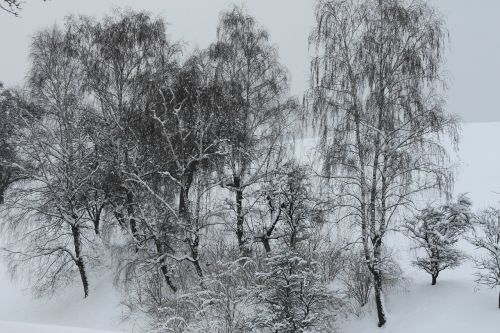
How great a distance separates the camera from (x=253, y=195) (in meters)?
17.7

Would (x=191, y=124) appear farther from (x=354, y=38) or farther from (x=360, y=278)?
(x=360, y=278)

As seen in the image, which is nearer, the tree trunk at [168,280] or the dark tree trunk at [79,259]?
the tree trunk at [168,280]

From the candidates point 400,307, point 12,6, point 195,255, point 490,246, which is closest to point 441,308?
point 400,307

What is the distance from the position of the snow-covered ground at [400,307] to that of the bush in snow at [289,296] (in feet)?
7.65

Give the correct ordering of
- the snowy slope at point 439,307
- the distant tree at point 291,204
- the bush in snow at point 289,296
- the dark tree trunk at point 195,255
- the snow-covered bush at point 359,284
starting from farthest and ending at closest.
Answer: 1. the distant tree at point 291,204
2. the dark tree trunk at point 195,255
3. the snow-covered bush at point 359,284
4. the snowy slope at point 439,307
5. the bush in snow at point 289,296

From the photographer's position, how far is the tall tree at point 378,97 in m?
13.7

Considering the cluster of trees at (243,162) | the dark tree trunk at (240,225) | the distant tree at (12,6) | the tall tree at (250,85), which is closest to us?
the distant tree at (12,6)

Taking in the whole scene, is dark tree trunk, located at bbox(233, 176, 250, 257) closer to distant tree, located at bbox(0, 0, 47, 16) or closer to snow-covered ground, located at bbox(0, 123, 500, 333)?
snow-covered ground, located at bbox(0, 123, 500, 333)

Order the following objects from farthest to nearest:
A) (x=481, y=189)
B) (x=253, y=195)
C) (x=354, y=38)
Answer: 1. (x=481, y=189)
2. (x=253, y=195)
3. (x=354, y=38)

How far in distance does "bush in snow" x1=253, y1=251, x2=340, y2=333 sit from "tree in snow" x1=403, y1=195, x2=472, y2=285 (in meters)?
3.35

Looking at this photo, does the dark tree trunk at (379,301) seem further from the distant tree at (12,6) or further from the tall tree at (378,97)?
the distant tree at (12,6)

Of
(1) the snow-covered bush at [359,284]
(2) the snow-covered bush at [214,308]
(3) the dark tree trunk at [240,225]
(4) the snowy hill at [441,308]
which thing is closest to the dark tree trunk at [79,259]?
(2) the snow-covered bush at [214,308]

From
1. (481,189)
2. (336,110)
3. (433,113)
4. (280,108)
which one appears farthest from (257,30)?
(481,189)

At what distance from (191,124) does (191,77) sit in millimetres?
1690
